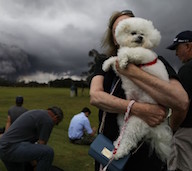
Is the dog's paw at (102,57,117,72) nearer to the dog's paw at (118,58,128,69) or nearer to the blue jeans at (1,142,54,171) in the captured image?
the dog's paw at (118,58,128,69)

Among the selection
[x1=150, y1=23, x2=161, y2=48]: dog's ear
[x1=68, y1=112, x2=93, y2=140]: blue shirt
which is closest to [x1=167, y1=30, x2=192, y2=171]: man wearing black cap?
[x1=150, y1=23, x2=161, y2=48]: dog's ear

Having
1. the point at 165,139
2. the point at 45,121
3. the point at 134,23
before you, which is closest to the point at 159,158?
the point at 165,139

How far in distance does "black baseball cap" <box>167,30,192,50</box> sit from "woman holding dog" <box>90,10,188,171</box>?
1.29 m

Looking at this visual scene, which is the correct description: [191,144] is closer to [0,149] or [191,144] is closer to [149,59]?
[149,59]

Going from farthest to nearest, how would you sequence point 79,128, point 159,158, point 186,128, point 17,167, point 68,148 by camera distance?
point 79,128 → point 68,148 → point 17,167 → point 186,128 → point 159,158

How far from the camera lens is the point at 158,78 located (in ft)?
6.59

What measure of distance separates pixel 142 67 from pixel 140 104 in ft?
0.99

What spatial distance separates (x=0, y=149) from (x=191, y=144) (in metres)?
3.51

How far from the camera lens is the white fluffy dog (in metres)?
2.09

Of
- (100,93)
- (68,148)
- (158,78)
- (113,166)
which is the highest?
(158,78)

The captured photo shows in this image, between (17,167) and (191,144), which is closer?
(191,144)

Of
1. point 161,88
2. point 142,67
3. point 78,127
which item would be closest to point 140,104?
point 161,88

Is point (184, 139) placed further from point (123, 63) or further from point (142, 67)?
point (123, 63)

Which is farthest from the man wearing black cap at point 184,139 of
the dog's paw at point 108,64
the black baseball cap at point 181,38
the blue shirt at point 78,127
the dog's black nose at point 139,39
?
the blue shirt at point 78,127
